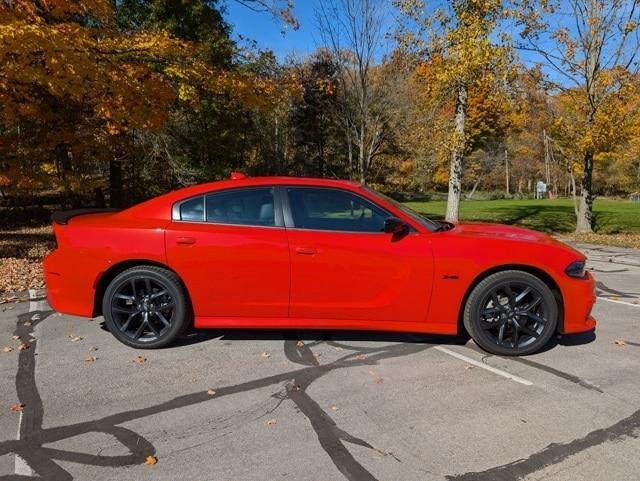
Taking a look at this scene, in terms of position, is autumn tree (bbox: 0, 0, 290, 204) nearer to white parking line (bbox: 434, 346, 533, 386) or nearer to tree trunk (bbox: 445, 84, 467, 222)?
Result: tree trunk (bbox: 445, 84, 467, 222)

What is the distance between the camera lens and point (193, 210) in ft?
14.3

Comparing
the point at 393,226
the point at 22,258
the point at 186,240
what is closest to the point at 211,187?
the point at 186,240

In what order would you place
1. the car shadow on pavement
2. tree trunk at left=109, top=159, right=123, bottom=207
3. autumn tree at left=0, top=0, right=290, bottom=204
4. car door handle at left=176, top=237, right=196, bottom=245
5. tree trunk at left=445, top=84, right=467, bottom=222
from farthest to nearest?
tree trunk at left=109, top=159, right=123, bottom=207
tree trunk at left=445, top=84, right=467, bottom=222
autumn tree at left=0, top=0, right=290, bottom=204
the car shadow on pavement
car door handle at left=176, top=237, right=196, bottom=245

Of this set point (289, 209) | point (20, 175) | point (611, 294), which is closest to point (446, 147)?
point (611, 294)

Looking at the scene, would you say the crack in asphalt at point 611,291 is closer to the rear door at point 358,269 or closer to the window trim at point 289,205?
the rear door at point 358,269

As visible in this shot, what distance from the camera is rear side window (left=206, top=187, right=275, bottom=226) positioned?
4262mm

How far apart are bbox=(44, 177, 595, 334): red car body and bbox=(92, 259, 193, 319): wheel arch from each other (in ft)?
0.06

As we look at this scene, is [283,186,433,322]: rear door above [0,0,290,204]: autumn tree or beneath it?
beneath

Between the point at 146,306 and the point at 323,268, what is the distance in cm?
164

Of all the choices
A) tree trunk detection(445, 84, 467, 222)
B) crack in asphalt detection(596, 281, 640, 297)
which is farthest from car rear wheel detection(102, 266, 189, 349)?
tree trunk detection(445, 84, 467, 222)

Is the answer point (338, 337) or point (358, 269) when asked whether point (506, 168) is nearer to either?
point (338, 337)

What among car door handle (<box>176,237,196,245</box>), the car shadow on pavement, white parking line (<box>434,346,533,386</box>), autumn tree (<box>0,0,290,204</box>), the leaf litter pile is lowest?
white parking line (<box>434,346,533,386</box>)

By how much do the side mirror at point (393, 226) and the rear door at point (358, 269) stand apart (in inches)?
2.3

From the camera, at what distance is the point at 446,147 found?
13.8 metres
